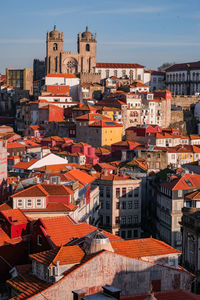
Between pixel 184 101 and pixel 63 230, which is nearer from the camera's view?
pixel 63 230

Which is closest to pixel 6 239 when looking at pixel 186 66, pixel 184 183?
pixel 184 183

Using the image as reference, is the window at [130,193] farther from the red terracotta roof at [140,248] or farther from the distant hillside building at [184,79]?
the distant hillside building at [184,79]

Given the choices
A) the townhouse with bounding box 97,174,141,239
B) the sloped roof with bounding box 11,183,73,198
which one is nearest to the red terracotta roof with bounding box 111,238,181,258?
the sloped roof with bounding box 11,183,73,198

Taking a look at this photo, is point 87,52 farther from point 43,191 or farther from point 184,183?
point 43,191

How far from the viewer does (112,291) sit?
69.3ft

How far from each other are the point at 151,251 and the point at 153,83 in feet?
336

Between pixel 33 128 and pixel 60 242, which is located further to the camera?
pixel 33 128

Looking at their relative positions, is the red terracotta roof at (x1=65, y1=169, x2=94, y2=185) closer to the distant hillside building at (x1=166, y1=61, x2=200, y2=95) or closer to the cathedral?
the cathedral

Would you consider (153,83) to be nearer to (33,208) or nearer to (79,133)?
(79,133)

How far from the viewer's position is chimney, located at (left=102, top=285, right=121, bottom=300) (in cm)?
2100

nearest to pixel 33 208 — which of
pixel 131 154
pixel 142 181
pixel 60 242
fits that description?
pixel 60 242

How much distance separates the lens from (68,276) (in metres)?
21.9

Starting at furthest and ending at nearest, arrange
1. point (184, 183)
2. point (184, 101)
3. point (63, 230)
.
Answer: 1. point (184, 101)
2. point (184, 183)
3. point (63, 230)

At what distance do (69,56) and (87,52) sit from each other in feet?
12.6
